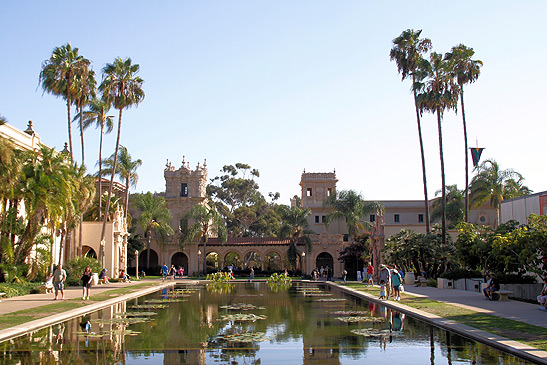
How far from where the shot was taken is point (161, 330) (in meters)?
15.8

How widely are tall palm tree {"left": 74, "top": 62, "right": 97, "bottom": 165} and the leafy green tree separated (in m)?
41.4

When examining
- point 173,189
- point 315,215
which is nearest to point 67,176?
point 173,189

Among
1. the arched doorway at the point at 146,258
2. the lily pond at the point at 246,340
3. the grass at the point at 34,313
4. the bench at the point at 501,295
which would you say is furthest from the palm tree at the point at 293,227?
the lily pond at the point at 246,340

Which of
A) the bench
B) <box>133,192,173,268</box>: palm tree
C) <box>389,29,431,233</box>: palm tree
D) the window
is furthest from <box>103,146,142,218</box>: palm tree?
the bench

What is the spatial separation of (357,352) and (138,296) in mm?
20561

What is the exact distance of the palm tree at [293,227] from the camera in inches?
2426

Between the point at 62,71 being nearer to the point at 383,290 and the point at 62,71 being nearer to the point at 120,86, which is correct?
the point at 120,86

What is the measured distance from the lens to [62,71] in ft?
131

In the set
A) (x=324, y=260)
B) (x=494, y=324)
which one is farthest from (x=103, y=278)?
(x=494, y=324)

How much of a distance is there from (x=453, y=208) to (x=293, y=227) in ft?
63.3

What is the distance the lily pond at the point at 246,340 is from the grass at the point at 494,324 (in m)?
1.12

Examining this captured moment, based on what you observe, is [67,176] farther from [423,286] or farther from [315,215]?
[315,215]

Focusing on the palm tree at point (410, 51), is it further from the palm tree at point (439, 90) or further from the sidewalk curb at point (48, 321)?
the sidewalk curb at point (48, 321)

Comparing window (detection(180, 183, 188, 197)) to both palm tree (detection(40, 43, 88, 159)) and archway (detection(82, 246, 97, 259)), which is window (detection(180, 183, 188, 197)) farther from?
palm tree (detection(40, 43, 88, 159))
